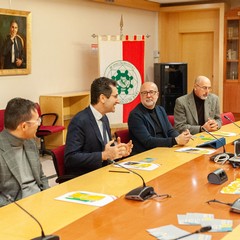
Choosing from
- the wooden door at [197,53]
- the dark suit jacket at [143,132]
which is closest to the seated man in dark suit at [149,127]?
the dark suit jacket at [143,132]

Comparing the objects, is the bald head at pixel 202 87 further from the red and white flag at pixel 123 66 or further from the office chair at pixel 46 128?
the red and white flag at pixel 123 66

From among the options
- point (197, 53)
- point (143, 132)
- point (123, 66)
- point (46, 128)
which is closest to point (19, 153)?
point (143, 132)

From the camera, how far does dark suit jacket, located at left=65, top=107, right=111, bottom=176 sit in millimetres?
3404

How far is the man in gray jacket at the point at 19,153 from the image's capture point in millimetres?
2830

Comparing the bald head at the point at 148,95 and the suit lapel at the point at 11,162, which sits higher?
the bald head at the point at 148,95

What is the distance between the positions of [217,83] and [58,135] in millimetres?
4029

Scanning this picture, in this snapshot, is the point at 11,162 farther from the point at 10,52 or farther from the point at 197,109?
the point at 10,52

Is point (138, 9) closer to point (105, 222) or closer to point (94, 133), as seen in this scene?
point (94, 133)

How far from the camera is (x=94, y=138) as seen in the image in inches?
142

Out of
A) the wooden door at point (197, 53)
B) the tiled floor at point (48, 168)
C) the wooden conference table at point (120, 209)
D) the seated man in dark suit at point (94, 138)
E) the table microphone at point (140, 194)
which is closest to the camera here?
the wooden conference table at point (120, 209)

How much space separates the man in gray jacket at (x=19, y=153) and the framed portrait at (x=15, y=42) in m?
3.69

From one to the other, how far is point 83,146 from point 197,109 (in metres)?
2.25

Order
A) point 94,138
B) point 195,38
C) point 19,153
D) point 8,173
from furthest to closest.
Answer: point 195,38
point 94,138
point 19,153
point 8,173

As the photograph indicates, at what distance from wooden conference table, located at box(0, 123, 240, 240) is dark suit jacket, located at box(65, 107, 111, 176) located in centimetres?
18
